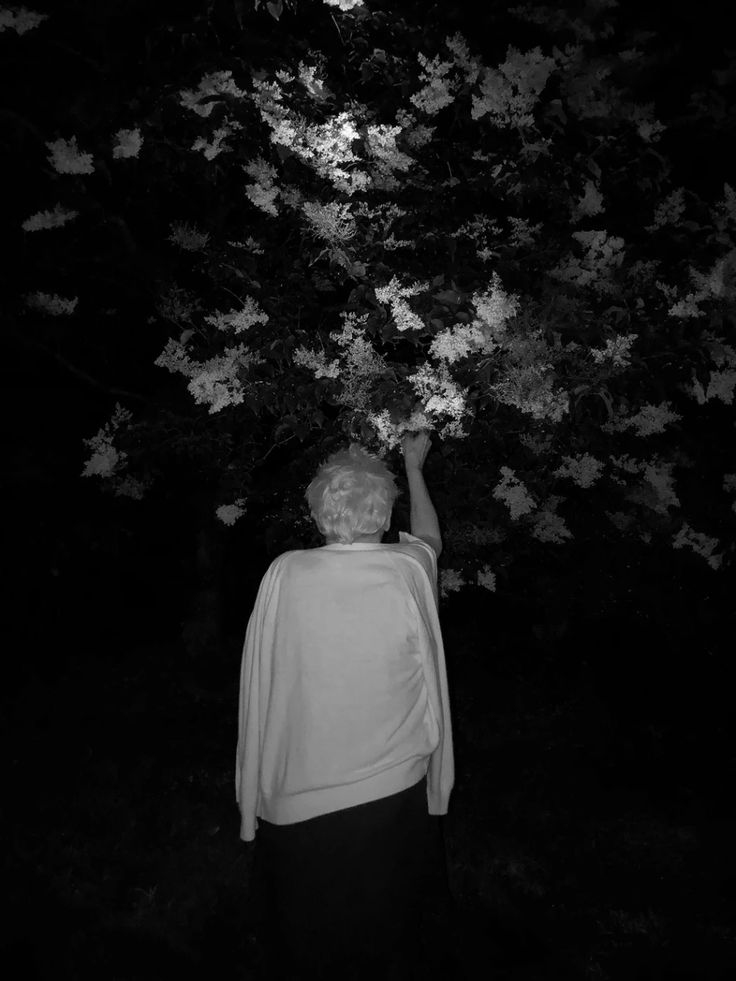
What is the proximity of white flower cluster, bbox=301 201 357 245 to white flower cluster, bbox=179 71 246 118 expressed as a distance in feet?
1.43

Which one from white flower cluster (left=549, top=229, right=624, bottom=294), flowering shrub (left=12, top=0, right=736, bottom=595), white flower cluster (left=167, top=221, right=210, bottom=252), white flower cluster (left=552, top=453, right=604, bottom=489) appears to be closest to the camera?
flowering shrub (left=12, top=0, right=736, bottom=595)

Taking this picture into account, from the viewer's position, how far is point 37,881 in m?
3.11

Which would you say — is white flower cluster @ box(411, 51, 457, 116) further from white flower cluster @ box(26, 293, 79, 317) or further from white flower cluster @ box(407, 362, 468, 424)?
white flower cluster @ box(26, 293, 79, 317)

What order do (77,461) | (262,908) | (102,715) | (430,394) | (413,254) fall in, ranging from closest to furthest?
(262,908), (430,394), (413,254), (77,461), (102,715)

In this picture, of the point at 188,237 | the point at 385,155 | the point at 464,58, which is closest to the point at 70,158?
the point at 188,237

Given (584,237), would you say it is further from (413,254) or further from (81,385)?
(81,385)

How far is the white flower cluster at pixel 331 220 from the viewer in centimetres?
230

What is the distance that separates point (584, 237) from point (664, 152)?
1.70 feet

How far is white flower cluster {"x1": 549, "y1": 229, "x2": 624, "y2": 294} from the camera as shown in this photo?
2396mm

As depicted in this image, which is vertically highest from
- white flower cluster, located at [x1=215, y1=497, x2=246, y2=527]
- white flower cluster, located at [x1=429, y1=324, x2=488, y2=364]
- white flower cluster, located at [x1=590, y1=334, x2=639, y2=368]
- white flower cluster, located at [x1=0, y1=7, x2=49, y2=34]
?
white flower cluster, located at [x1=0, y1=7, x2=49, y2=34]

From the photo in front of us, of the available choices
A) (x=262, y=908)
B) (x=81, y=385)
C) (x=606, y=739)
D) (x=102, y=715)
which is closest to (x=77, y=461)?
(x=81, y=385)

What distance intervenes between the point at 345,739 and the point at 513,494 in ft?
4.91

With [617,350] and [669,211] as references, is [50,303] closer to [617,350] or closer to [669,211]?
[617,350]

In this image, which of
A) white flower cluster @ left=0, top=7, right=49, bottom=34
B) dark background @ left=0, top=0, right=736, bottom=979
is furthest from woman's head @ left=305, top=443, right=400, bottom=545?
white flower cluster @ left=0, top=7, right=49, bottom=34
